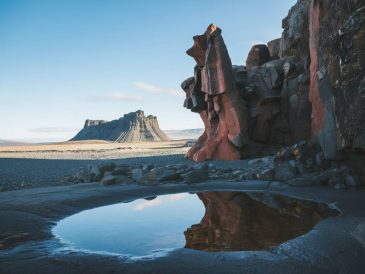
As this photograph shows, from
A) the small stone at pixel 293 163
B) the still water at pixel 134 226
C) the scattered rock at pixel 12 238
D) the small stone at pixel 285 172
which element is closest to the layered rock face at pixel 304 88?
the small stone at pixel 293 163

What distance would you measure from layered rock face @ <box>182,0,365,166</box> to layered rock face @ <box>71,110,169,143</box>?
11852cm

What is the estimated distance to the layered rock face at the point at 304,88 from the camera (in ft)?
30.3

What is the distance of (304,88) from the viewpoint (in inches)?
775

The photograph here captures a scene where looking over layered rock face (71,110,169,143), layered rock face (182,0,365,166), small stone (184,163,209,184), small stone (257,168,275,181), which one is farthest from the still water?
layered rock face (71,110,169,143)

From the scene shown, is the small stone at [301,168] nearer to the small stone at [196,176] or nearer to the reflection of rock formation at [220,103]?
the small stone at [196,176]

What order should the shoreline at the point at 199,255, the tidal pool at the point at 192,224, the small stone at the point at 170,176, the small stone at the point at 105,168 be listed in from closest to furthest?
the shoreline at the point at 199,255 → the tidal pool at the point at 192,224 → the small stone at the point at 170,176 → the small stone at the point at 105,168

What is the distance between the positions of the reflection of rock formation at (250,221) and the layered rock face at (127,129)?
134 metres

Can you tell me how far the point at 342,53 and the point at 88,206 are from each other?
797cm

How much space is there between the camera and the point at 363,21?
8.83m

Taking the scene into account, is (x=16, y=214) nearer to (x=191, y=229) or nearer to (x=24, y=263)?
(x=24, y=263)

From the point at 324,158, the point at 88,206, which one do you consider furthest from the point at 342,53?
the point at 88,206

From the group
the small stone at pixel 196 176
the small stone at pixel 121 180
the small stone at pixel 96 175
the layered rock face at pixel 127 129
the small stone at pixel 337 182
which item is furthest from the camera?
the layered rock face at pixel 127 129

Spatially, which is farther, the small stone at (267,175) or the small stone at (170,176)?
the small stone at (170,176)

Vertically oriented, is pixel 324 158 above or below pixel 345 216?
above
